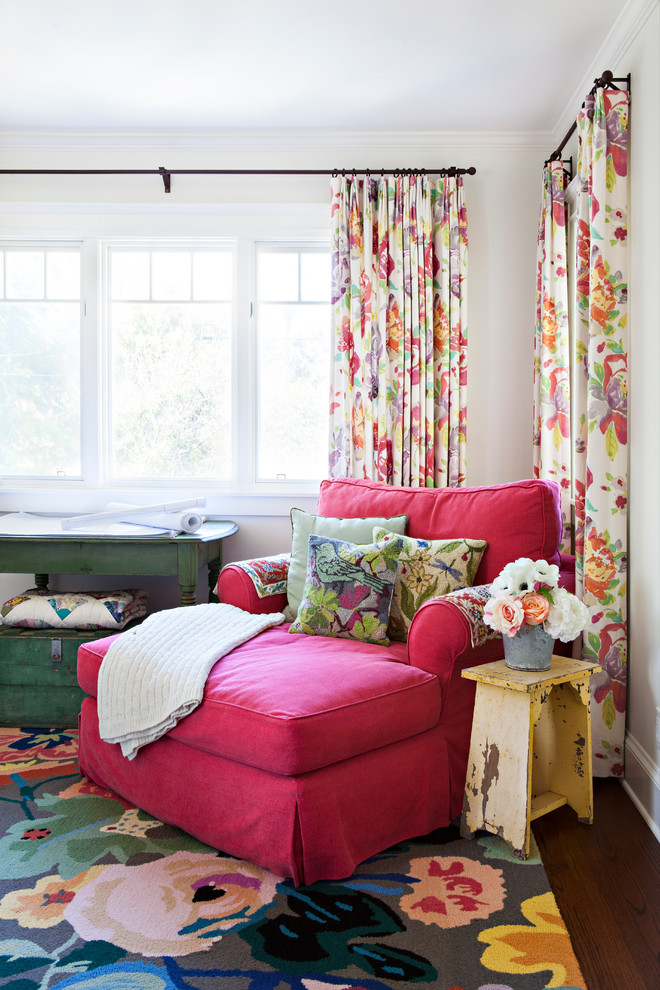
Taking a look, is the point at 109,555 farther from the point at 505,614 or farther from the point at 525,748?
the point at 525,748

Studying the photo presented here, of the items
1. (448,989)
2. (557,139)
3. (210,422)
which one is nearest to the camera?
(448,989)

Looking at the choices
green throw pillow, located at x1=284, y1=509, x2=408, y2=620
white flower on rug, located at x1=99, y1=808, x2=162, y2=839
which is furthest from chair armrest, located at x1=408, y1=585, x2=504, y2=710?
white flower on rug, located at x1=99, y1=808, x2=162, y2=839

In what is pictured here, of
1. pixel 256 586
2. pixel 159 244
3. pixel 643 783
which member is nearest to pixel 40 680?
pixel 256 586

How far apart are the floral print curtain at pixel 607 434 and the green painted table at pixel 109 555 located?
1.52 metres

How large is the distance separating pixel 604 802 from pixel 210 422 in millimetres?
2375

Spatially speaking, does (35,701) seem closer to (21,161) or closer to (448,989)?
(448,989)

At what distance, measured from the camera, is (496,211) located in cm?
344

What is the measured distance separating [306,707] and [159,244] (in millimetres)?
2631

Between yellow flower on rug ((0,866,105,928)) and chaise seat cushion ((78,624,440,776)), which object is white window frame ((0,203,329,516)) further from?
yellow flower on rug ((0,866,105,928))

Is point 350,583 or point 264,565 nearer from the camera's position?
point 350,583

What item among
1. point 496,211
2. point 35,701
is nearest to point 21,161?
point 496,211

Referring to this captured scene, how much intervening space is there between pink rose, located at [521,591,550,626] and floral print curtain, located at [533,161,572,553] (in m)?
1.11

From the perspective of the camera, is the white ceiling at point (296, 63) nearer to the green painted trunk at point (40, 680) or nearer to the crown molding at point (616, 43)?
the crown molding at point (616, 43)

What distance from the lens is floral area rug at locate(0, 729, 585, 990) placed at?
1468 mm
